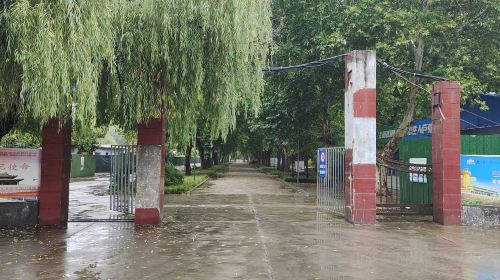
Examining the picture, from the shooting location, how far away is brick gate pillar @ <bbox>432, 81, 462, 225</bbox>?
12516mm

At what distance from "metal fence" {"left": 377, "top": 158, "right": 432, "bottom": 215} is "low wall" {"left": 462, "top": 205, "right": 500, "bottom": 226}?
1.04 meters

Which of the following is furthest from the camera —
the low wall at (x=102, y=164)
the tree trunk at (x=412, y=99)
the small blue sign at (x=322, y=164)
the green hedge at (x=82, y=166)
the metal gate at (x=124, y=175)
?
the low wall at (x=102, y=164)

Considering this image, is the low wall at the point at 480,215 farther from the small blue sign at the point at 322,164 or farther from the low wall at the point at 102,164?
the low wall at the point at 102,164

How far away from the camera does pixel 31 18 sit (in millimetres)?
8102

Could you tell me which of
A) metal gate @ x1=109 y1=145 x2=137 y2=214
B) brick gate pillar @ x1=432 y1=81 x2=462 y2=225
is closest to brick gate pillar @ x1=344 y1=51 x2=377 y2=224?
brick gate pillar @ x1=432 y1=81 x2=462 y2=225

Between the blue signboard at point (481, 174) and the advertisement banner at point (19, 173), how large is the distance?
11820 mm

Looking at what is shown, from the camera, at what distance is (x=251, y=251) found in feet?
28.7

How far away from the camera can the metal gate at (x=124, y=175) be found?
499 inches

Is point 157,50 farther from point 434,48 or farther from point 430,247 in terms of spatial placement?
point 434,48

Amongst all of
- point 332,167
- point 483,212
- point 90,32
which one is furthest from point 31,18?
point 483,212

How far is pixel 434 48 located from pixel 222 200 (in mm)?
10452

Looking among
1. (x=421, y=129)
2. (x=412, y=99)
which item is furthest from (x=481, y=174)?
(x=421, y=129)

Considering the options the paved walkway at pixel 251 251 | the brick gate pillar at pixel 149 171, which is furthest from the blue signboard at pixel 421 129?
the brick gate pillar at pixel 149 171

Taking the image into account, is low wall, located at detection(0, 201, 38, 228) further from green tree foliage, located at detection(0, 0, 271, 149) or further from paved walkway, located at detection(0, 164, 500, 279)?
green tree foliage, located at detection(0, 0, 271, 149)
